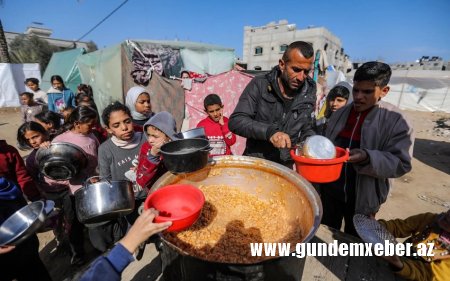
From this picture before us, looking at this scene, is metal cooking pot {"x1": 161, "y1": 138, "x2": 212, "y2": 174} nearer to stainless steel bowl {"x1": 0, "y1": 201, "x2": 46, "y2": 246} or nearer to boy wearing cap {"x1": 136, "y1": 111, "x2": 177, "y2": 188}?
boy wearing cap {"x1": 136, "y1": 111, "x2": 177, "y2": 188}

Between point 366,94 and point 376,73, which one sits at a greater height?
point 376,73

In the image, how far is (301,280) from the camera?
154cm

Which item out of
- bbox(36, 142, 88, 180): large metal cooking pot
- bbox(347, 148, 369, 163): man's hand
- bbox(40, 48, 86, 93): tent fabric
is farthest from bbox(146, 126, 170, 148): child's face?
bbox(40, 48, 86, 93): tent fabric

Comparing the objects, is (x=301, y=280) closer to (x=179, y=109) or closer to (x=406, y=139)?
(x=406, y=139)

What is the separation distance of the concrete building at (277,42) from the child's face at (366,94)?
1289 inches

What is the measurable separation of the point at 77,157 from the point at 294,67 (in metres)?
2.39

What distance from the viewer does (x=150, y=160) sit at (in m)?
2.15

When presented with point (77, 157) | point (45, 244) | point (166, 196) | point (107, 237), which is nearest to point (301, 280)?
point (166, 196)

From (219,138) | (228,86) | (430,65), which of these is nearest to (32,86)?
(228,86)

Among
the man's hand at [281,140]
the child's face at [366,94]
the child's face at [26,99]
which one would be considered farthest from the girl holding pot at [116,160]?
the child's face at [26,99]

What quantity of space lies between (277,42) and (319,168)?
36704 millimetres

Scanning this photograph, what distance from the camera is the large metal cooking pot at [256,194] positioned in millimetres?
1017

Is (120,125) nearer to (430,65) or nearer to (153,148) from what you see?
(153,148)

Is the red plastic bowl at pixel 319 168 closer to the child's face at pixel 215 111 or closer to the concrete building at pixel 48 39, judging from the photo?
the child's face at pixel 215 111
